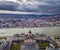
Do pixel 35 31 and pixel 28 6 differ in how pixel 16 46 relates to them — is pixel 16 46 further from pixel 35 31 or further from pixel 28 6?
A: pixel 28 6

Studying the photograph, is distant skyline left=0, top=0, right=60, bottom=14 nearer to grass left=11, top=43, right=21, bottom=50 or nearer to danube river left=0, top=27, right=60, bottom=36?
danube river left=0, top=27, right=60, bottom=36

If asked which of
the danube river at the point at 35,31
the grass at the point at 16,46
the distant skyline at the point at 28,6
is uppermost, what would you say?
the distant skyline at the point at 28,6

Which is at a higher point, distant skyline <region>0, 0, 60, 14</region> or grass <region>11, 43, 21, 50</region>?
distant skyline <region>0, 0, 60, 14</region>

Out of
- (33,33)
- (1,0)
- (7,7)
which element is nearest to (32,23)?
(33,33)

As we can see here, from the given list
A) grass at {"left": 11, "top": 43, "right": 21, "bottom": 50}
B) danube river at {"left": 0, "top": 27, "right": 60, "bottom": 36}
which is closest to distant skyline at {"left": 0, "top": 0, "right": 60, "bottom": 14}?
danube river at {"left": 0, "top": 27, "right": 60, "bottom": 36}

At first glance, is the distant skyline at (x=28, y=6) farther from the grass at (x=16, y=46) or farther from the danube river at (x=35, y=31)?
the grass at (x=16, y=46)

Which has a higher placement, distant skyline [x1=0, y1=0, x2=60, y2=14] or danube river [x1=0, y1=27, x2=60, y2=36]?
distant skyline [x1=0, y1=0, x2=60, y2=14]

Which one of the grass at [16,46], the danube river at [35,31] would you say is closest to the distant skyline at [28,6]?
the danube river at [35,31]

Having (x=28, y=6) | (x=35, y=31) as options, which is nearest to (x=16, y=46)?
(x=35, y=31)

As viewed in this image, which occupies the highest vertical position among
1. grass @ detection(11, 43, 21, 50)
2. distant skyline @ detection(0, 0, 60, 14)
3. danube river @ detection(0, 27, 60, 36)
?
distant skyline @ detection(0, 0, 60, 14)
